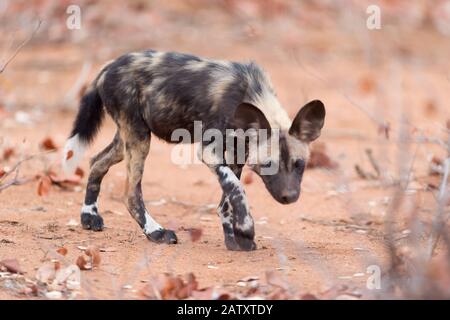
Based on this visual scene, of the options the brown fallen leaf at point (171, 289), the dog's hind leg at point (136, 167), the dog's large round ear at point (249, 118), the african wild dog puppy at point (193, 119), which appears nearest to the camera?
the brown fallen leaf at point (171, 289)

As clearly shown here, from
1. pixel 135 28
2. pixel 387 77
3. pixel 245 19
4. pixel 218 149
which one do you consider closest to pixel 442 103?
pixel 387 77

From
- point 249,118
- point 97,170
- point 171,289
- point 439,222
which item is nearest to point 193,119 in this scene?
point 249,118

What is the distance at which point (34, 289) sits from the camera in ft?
13.3

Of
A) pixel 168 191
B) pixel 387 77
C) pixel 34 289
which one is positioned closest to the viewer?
pixel 34 289

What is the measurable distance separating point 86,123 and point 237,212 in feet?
4.26

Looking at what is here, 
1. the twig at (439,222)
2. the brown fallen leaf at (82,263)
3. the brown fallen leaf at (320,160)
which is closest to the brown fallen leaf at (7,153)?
the brown fallen leaf at (320,160)

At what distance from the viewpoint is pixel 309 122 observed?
5043 mm

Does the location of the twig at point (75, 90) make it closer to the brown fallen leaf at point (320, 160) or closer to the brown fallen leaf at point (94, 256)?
the brown fallen leaf at point (320, 160)

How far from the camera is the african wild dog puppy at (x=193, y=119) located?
197 inches

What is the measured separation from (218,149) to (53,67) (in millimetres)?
7067

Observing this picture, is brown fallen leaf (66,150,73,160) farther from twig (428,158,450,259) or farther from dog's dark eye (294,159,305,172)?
twig (428,158,450,259)

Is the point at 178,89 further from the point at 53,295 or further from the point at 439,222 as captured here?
the point at 439,222

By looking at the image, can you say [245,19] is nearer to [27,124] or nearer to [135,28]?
[135,28]

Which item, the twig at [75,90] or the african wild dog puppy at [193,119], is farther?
the twig at [75,90]
